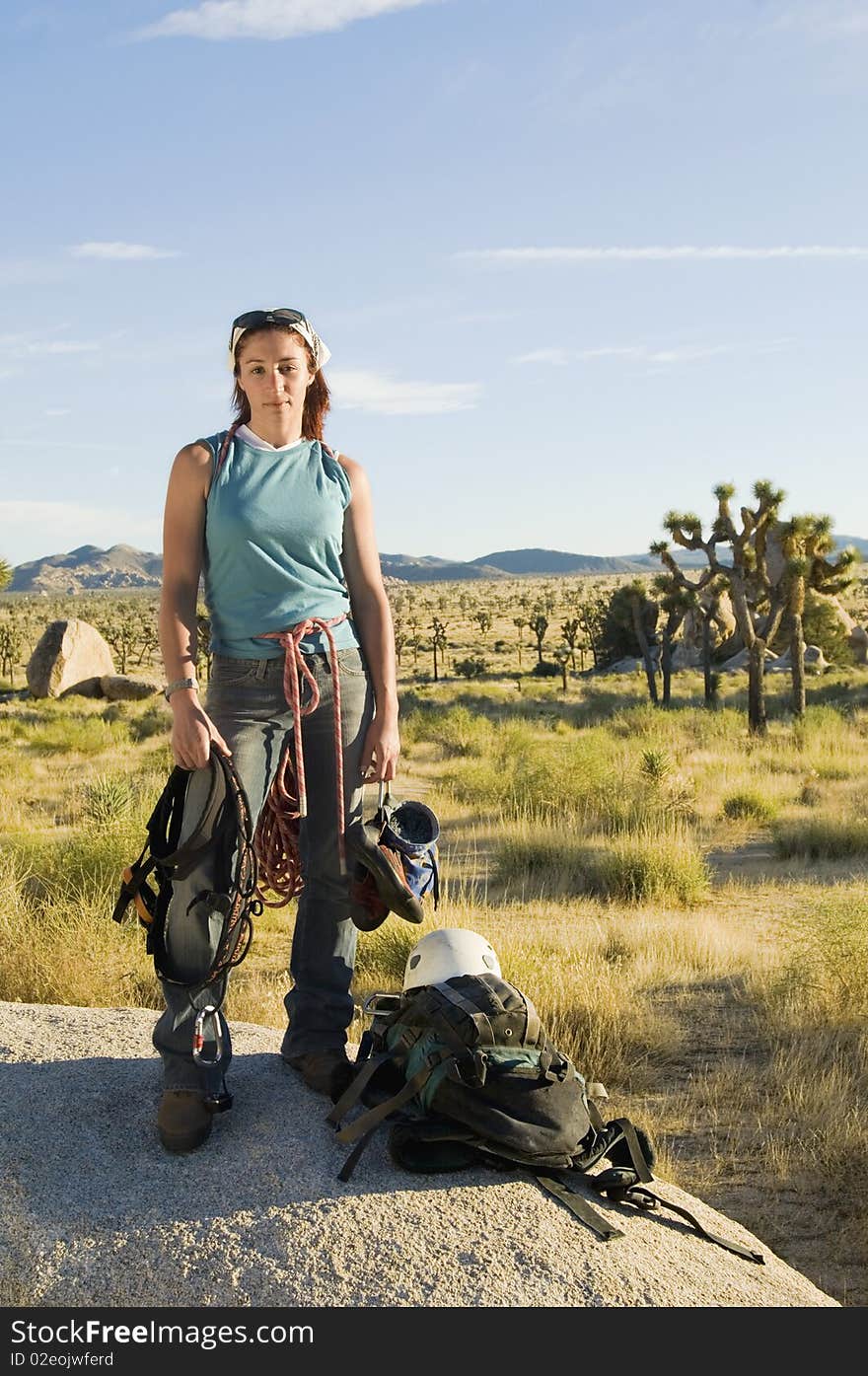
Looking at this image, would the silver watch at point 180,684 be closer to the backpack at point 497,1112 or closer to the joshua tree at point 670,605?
the backpack at point 497,1112

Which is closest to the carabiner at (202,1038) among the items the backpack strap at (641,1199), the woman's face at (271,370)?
the backpack strap at (641,1199)

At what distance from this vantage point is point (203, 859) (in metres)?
3.31

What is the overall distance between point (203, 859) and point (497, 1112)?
1.03 m

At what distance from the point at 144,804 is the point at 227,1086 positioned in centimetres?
777

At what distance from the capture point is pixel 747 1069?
536 centimetres

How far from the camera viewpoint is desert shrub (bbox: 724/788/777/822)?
1247cm

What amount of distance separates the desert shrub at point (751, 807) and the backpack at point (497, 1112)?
950cm

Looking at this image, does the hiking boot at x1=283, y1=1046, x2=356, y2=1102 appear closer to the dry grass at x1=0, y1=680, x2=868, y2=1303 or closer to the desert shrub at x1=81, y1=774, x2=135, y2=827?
the dry grass at x1=0, y1=680, x2=868, y2=1303

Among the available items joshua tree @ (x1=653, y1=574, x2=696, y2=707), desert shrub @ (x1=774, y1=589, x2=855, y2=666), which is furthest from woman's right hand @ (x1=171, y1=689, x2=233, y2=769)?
desert shrub @ (x1=774, y1=589, x2=855, y2=666)

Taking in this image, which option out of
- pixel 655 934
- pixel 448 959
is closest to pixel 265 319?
pixel 448 959

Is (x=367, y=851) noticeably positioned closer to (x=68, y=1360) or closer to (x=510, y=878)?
(x=68, y=1360)

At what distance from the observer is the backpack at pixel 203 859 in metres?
3.30

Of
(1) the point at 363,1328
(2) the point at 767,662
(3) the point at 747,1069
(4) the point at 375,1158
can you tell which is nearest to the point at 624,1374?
(1) the point at 363,1328

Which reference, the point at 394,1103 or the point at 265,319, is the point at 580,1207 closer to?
the point at 394,1103
